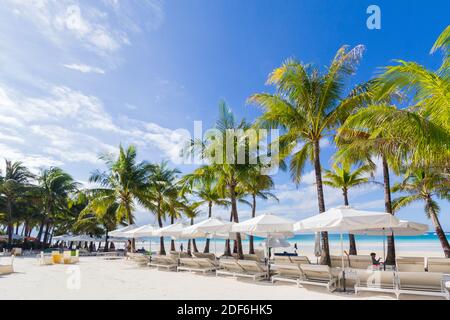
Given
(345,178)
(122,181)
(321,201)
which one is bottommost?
(321,201)

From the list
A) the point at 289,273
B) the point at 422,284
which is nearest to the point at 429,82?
the point at 422,284

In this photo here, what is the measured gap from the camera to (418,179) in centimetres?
2034

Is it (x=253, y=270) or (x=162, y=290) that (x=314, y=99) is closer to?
(x=253, y=270)

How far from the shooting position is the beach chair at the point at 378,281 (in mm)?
7402

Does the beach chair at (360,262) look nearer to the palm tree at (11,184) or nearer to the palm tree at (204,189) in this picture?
the palm tree at (204,189)

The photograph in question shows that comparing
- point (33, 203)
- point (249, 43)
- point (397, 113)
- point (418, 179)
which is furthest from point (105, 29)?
point (33, 203)

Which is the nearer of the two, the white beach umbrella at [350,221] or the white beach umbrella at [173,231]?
the white beach umbrella at [350,221]

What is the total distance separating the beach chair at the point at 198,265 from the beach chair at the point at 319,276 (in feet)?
15.7

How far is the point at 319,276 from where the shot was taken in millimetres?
8750

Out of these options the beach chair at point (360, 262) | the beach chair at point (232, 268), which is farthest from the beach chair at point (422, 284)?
the beach chair at point (232, 268)

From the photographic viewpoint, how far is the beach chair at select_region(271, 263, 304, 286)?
9038 mm

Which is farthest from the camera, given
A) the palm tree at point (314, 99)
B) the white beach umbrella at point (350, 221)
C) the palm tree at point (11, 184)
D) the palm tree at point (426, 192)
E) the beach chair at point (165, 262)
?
the palm tree at point (11, 184)

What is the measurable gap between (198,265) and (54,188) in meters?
28.6
